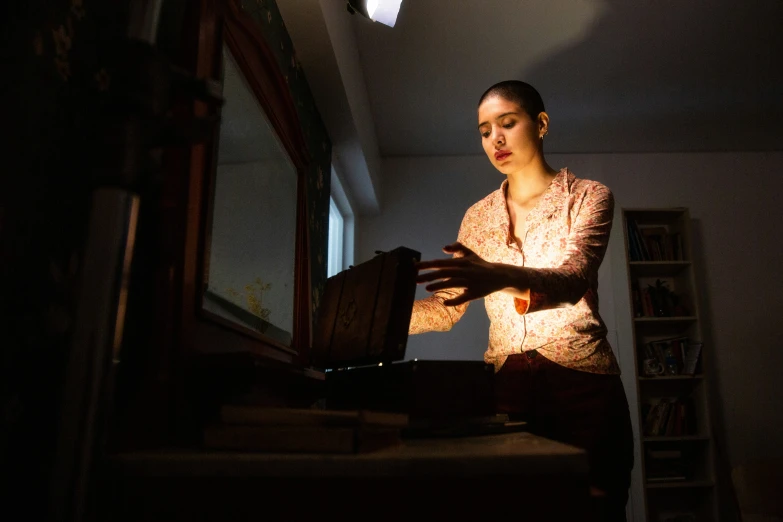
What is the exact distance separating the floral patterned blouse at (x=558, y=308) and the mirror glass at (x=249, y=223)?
386 millimetres

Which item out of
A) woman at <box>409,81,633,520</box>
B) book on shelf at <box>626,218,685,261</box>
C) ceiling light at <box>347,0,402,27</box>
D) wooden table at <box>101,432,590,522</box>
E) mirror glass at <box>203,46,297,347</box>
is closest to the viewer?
wooden table at <box>101,432,590,522</box>

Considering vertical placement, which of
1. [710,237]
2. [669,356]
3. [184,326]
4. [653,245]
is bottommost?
[184,326]

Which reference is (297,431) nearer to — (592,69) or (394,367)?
(394,367)

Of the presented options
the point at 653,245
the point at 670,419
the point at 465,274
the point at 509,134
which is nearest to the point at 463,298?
the point at 465,274

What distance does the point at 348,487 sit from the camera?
0.62 meters

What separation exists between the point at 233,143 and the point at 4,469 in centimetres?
81

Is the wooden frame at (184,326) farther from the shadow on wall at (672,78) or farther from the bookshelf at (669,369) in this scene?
the bookshelf at (669,369)

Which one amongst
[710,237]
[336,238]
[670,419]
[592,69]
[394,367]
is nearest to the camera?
[394,367]

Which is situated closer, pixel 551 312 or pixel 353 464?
pixel 353 464

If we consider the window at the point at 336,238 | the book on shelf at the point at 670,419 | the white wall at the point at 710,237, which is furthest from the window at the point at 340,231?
the book on shelf at the point at 670,419

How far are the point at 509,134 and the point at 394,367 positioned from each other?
92 centimetres

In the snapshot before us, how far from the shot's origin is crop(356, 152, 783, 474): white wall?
3.77 m

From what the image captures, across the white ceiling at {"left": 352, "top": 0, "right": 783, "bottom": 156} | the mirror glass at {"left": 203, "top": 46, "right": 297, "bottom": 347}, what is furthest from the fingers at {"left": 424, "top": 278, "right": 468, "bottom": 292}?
the white ceiling at {"left": 352, "top": 0, "right": 783, "bottom": 156}

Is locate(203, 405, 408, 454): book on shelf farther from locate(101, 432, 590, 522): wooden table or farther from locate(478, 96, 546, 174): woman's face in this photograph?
locate(478, 96, 546, 174): woman's face
